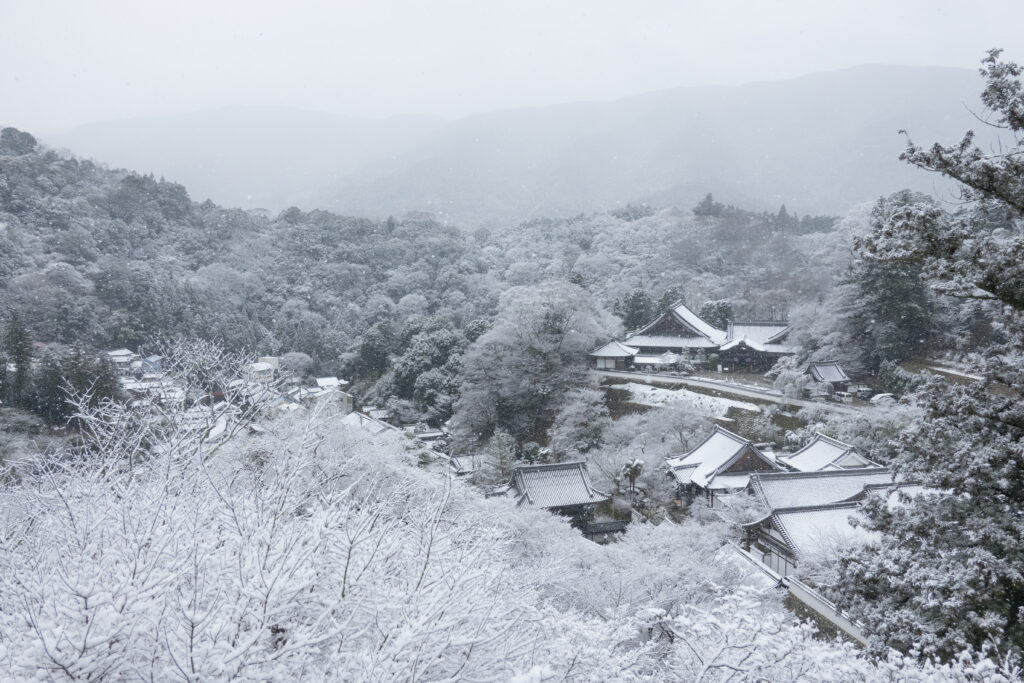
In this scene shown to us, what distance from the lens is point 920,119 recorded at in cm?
7006

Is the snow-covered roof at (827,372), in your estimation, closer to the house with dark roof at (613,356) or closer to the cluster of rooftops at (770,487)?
the cluster of rooftops at (770,487)

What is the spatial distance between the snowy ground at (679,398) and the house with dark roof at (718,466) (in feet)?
12.5

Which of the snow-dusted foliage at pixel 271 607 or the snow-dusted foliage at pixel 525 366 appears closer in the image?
the snow-dusted foliage at pixel 271 607

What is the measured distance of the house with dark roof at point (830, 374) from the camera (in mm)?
19078

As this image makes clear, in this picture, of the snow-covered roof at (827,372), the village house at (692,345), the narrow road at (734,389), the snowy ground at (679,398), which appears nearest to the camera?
the narrow road at (734,389)

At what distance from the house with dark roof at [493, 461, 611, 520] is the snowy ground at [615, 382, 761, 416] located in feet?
22.6

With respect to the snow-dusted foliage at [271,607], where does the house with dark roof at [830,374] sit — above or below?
below

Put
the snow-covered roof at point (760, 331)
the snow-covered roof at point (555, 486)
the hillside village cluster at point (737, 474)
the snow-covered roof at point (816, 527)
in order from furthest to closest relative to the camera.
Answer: the snow-covered roof at point (760, 331) < the snow-covered roof at point (555, 486) < the snow-covered roof at point (816, 527) < the hillside village cluster at point (737, 474)

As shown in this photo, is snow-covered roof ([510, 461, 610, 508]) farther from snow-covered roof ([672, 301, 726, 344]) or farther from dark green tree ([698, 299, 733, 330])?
dark green tree ([698, 299, 733, 330])

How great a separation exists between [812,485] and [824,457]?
276cm

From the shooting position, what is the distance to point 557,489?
14.2m

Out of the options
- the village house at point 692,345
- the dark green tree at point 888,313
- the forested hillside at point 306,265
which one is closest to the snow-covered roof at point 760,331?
the village house at point 692,345

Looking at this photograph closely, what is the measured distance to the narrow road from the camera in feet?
56.9

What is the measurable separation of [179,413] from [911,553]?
900 centimetres
